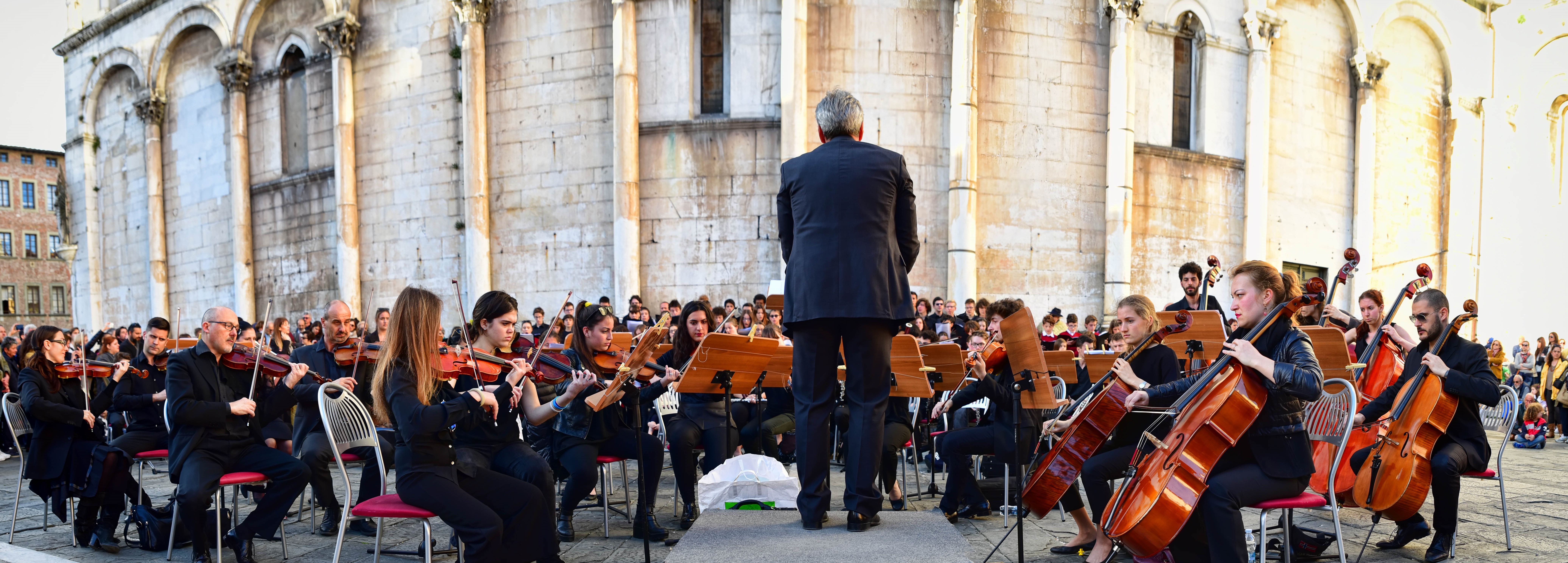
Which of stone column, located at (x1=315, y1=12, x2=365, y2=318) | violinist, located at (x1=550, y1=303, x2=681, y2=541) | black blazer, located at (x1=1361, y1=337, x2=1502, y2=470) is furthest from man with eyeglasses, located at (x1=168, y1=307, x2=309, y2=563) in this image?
stone column, located at (x1=315, y1=12, x2=365, y2=318)

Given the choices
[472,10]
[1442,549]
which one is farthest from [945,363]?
[472,10]

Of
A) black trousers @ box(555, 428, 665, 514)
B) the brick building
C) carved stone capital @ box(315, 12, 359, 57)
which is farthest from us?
the brick building

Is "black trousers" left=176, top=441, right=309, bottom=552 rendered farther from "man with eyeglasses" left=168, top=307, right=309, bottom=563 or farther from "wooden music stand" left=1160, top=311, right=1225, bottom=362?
"wooden music stand" left=1160, top=311, right=1225, bottom=362

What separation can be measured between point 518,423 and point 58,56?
26.3m

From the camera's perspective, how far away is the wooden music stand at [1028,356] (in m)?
3.98

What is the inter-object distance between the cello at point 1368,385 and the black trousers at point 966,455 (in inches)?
65.1

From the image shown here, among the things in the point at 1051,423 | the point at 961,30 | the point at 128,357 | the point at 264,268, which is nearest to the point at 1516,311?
the point at 961,30

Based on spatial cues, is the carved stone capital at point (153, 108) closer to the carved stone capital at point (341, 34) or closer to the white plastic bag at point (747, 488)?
the carved stone capital at point (341, 34)

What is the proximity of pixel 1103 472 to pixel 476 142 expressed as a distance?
475 inches

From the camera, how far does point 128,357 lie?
24.7 ft

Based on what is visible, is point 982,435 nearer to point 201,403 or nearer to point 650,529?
point 650,529

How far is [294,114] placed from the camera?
17.4 m

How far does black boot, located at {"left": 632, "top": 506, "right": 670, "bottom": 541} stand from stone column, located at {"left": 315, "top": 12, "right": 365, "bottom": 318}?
12.0m

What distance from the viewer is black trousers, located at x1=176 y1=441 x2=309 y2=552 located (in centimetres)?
443
